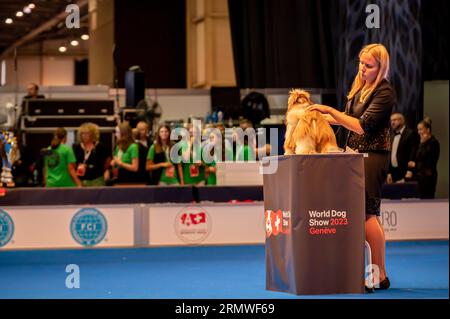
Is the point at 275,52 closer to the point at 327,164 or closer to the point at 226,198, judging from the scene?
the point at 226,198

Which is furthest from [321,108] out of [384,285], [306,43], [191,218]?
[306,43]

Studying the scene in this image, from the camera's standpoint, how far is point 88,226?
8602 mm

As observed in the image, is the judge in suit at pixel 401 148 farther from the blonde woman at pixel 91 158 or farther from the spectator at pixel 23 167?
the spectator at pixel 23 167

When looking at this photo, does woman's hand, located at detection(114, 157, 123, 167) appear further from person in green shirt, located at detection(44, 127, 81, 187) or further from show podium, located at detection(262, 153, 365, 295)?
show podium, located at detection(262, 153, 365, 295)

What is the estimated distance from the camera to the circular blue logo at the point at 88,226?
8.56 metres

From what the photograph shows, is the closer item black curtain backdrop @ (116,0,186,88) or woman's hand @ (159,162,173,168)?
woman's hand @ (159,162,173,168)

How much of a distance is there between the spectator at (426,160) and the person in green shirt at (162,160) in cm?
294

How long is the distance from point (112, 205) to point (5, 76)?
2468 cm

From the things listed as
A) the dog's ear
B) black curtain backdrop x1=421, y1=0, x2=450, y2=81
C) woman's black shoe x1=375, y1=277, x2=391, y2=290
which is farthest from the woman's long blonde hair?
black curtain backdrop x1=421, y1=0, x2=450, y2=81

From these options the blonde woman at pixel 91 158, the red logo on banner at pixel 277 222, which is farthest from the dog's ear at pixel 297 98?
the blonde woman at pixel 91 158

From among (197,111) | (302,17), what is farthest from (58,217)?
(302,17)

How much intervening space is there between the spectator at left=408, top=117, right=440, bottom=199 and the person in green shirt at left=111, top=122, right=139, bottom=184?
3.35m

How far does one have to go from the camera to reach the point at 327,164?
4887 mm

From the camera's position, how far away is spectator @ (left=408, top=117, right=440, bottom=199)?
34.5 ft
